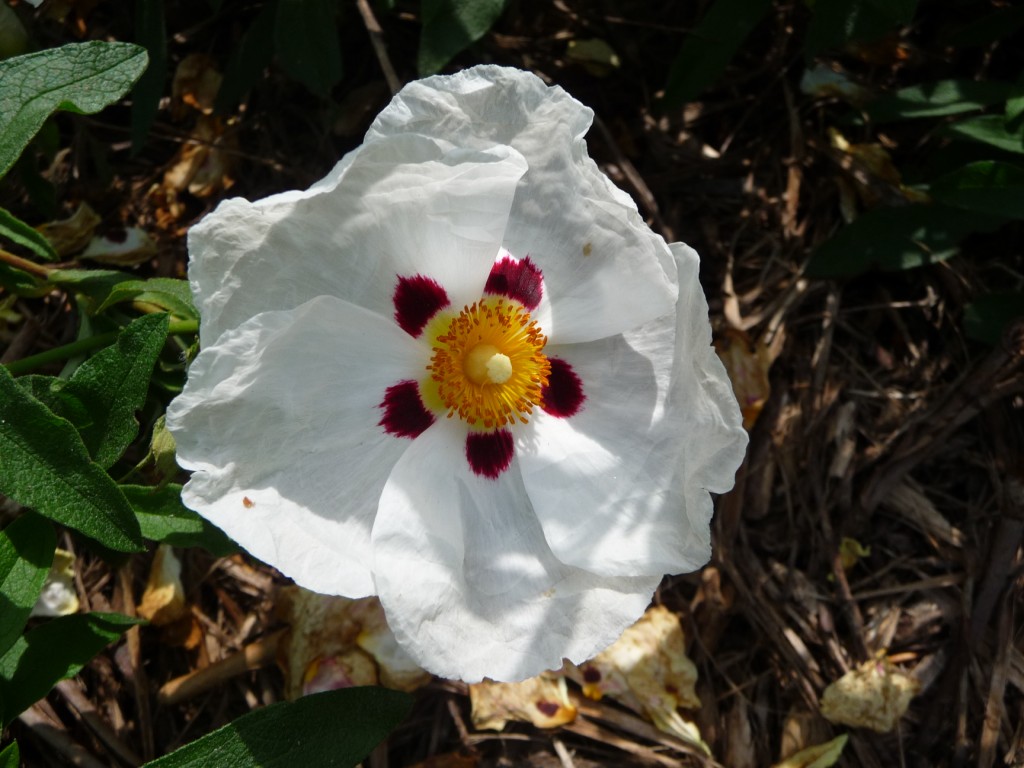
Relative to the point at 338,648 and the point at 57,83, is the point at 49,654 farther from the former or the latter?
the point at 57,83

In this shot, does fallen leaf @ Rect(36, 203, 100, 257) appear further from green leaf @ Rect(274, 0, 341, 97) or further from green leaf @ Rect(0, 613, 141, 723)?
green leaf @ Rect(0, 613, 141, 723)

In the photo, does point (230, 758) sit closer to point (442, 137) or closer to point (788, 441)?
point (442, 137)

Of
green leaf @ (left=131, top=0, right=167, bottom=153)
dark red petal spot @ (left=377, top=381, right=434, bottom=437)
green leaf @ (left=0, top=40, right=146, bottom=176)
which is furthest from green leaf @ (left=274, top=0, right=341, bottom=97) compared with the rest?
dark red petal spot @ (left=377, top=381, right=434, bottom=437)

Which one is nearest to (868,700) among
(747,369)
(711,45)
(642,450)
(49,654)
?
(747,369)

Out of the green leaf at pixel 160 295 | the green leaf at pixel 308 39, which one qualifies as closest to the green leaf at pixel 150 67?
the green leaf at pixel 308 39

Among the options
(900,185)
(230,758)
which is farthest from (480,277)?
(900,185)

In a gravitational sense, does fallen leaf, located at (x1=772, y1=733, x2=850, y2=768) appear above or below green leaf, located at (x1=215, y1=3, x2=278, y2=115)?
below
